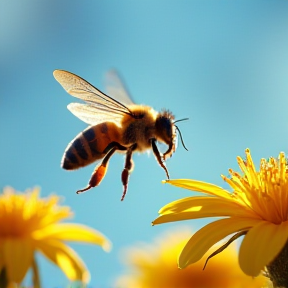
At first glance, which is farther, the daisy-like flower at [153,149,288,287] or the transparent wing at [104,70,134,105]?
the transparent wing at [104,70,134,105]

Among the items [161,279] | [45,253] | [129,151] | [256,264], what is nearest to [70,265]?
[45,253]

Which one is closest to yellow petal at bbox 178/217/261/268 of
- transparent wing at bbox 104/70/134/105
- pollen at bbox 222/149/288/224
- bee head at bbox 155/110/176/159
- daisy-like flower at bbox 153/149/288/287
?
daisy-like flower at bbox 153/149/288/287

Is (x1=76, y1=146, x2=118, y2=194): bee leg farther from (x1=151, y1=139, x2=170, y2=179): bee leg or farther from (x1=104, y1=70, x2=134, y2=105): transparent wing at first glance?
(x1=104, y1=70, x2=134, y2=105): transparent wing

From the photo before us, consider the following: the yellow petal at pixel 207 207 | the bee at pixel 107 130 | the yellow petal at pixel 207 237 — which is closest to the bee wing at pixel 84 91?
the bee at pixel 107 130

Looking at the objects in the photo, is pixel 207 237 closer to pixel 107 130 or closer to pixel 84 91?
pixel 84 91

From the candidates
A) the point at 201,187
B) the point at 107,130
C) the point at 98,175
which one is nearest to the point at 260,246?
the point at 201,187

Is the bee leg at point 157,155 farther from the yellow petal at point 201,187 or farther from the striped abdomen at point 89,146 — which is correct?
the yellow petal at point 201,187
